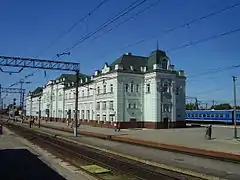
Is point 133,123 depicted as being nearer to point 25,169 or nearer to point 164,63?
point 164,63

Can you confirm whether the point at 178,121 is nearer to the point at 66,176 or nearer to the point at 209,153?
the point at 209,153

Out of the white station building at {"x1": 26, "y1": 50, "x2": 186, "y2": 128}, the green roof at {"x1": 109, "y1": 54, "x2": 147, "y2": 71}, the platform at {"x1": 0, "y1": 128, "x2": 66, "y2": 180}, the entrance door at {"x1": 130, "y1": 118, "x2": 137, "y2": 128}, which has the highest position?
the green roof at {"x1": 109, "y1": 54, "x2": 147, "y2": 71}

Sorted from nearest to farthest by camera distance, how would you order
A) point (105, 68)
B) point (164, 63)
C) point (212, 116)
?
1. point (164, 63)
2. point (105, 68)
3. point (212, 116)

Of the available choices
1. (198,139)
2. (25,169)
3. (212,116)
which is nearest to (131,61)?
(212,116)

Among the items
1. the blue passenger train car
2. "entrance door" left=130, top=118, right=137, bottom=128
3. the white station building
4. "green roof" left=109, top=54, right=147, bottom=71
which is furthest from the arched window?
the blue passenger train car

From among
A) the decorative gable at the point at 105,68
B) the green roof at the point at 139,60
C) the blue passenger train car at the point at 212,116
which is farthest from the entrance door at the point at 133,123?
the blue passenger train car at the point at 212,116

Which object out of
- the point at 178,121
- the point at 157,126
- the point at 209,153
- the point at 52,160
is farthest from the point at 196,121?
the point at 52,160

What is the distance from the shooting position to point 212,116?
6738cm

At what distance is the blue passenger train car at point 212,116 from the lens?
2474 inches

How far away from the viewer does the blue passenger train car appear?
62.8 meters

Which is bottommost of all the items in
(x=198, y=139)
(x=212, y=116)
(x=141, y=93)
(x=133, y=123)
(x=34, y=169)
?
(x=198, y=139)

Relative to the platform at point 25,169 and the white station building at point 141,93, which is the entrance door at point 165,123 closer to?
the white station building at point 141,93

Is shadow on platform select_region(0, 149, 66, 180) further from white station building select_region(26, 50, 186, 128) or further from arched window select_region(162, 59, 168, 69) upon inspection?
arched window select_region(162, 59, 168, 69)

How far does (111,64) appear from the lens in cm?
6181
